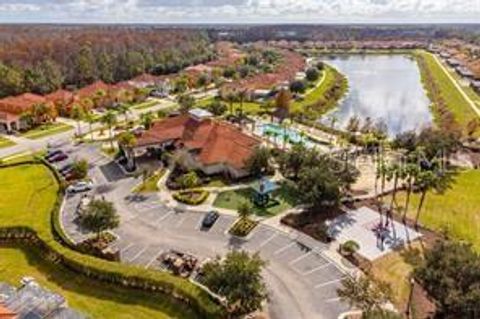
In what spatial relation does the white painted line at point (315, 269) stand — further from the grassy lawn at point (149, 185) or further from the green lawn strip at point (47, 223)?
the grassy lawn at point (149, 185)

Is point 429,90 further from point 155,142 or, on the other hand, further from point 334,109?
point 155,142

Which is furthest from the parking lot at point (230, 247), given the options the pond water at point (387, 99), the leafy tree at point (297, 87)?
the leafy tree at point (297, 87)

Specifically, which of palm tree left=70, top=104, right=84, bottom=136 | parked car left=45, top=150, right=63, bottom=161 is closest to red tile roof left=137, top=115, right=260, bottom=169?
parked car left=45, top=150, right=63, bottom=161

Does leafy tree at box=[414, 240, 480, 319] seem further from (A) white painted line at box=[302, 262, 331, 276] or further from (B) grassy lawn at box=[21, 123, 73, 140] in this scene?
(B) grassy lawn at box=[21, 123, 73, 140]

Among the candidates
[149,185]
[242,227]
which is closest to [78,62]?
[149,185]

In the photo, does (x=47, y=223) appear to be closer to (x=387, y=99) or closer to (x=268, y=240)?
(x=268, y=240)

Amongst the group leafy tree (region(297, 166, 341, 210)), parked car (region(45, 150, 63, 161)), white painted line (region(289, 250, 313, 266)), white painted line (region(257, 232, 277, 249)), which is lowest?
parked car (region(45, 150, 63, 161))
